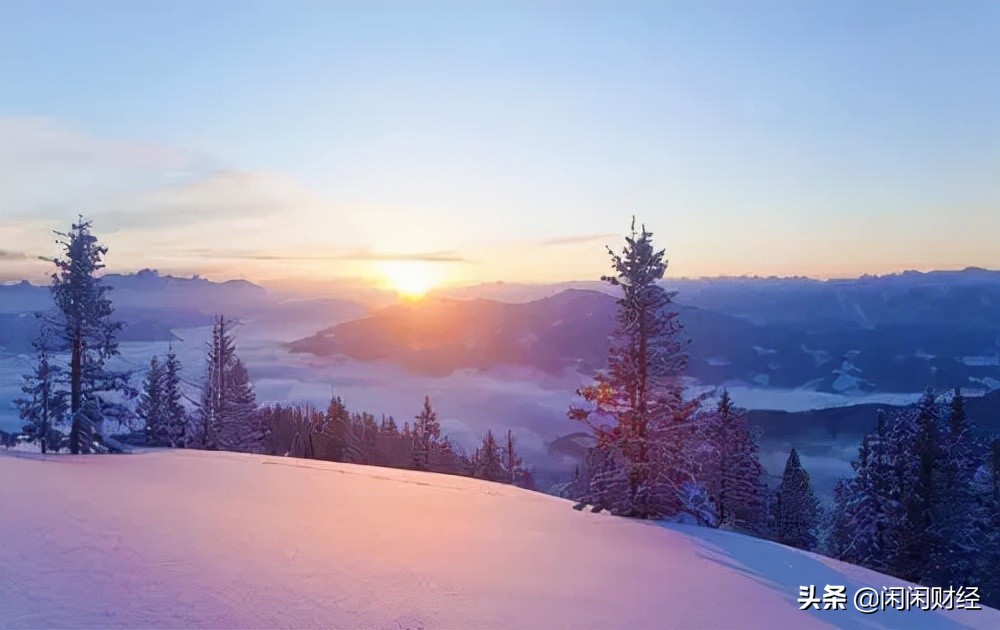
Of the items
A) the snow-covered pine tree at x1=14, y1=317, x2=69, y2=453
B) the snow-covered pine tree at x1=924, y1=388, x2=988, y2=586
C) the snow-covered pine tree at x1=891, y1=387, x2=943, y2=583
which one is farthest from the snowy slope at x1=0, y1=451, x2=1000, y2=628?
the snow-covered pine tree at x1=924, y1=388, x2=988, y2=586

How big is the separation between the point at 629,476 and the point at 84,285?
2590 cm

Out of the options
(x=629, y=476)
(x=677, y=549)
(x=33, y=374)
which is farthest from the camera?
(x=33, y=374)

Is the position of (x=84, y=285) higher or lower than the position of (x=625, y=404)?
higher

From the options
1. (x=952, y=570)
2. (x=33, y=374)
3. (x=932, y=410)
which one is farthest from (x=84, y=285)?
(x=952, y=570)

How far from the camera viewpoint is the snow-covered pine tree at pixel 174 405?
37875 millimetres

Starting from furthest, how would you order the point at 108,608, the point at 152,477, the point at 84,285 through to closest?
the point at 84,285, the point at 152,477, the point at 108,608

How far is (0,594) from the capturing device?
7.72 m

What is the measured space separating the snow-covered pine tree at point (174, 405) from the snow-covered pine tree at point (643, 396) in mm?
29441

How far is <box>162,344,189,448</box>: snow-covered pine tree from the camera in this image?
124ft

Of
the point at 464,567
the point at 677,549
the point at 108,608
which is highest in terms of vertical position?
the point at 108,608

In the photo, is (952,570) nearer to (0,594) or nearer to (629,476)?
(629,476)

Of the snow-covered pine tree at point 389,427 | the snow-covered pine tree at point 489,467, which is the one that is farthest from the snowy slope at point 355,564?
the snow-covered pine tree at point 389,427

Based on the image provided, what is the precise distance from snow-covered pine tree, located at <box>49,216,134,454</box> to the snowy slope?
10950 millimetres

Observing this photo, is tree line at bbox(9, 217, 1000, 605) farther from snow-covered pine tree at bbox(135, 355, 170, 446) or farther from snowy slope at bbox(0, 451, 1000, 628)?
snowy slope at bbox(0, 451, 1000, 628)
